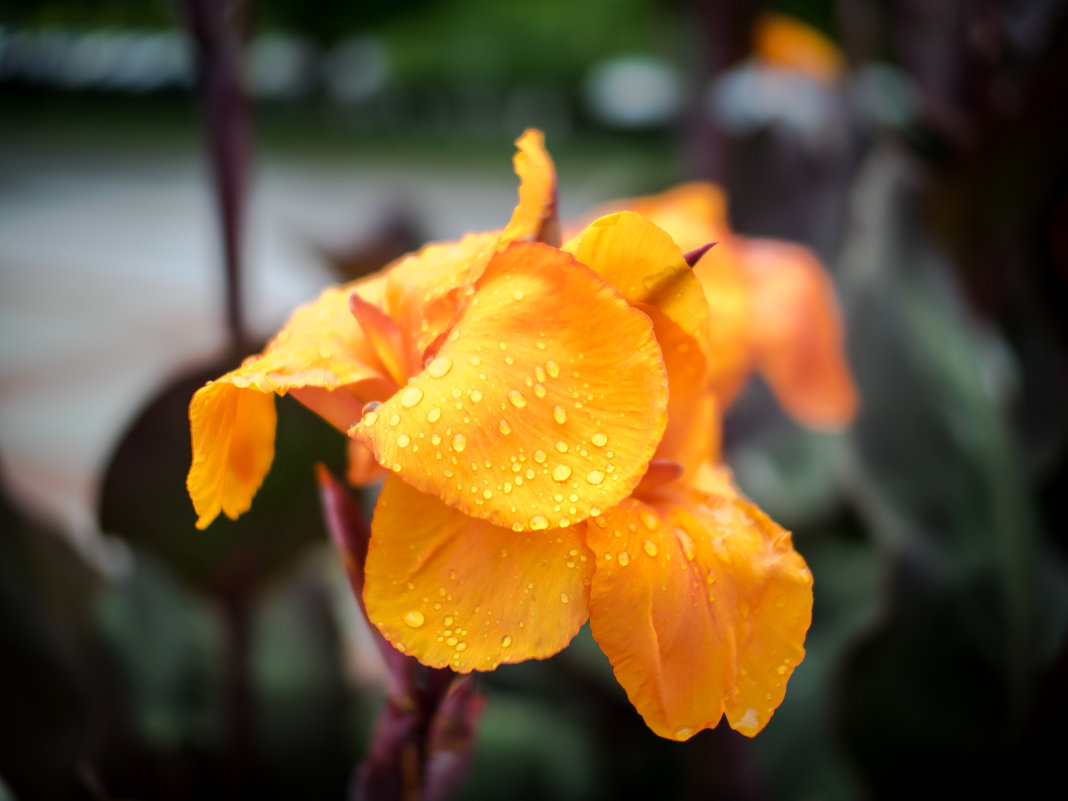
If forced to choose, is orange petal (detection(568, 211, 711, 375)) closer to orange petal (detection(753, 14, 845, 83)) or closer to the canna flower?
the canna flower

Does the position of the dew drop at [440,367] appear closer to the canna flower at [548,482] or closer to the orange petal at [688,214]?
the canna flower at [548,482]

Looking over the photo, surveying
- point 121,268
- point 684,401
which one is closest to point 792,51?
point 684,401

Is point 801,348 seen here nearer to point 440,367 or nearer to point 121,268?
point 440,367

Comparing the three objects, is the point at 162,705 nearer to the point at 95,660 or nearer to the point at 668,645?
the point at 95,660

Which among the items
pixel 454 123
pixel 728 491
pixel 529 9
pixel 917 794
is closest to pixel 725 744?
pixel 917 794

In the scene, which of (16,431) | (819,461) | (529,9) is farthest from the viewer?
(529,9)

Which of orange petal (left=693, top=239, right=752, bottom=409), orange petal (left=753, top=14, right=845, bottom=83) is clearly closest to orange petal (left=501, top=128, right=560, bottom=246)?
orange petal (left=693, top=239, right=752, bottom=409)

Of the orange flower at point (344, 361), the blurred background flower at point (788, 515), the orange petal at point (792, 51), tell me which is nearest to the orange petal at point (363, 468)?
the orange flower at point (344, 361)
